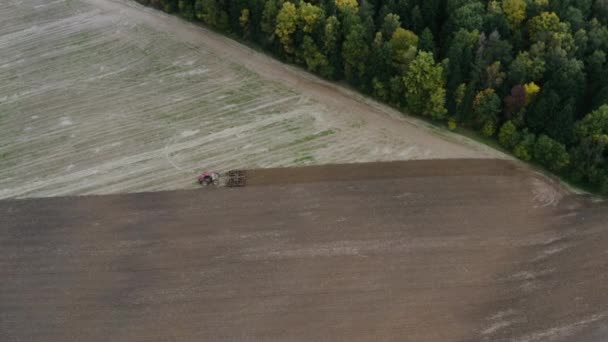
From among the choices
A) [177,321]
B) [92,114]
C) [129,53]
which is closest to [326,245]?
[177,321]

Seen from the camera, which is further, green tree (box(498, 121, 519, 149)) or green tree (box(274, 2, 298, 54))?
green tree (box(274, 2, 298, 54))

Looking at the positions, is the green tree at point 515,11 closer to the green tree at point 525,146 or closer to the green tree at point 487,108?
the green tree at point 487,108

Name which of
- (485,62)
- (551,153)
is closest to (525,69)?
(485,62)

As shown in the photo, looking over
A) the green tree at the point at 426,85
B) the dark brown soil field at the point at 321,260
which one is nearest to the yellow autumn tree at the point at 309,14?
the green tree at the point at 426,85

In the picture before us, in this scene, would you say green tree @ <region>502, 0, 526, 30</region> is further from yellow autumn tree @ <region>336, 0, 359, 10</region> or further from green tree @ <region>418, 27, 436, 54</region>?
yellow autumn tree @ <region>336, 0, 359, 10</region>

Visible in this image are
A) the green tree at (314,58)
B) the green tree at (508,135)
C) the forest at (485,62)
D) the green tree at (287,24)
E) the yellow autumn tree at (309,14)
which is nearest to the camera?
the forest at (485,62)

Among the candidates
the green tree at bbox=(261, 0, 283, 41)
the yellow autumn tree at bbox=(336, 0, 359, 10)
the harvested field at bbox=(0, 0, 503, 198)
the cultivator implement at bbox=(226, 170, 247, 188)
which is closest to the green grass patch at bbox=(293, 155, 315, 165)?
→ the harvested field at bbox=(0, 0, 503, 198)

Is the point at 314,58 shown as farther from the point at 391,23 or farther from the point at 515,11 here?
the point at 515,11
